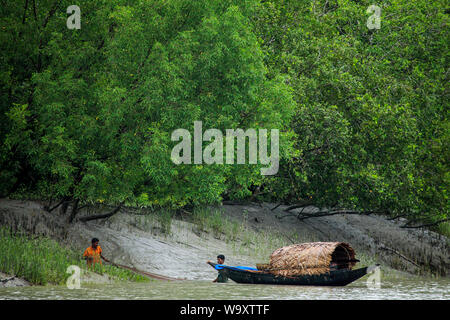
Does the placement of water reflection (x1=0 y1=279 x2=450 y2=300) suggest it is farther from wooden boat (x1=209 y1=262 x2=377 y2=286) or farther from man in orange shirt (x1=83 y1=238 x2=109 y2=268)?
man in orange shirt (x1=83 y1=238 x2=109 y2=268)

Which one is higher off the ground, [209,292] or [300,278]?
[300,278]

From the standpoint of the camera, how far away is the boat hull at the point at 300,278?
1958cm

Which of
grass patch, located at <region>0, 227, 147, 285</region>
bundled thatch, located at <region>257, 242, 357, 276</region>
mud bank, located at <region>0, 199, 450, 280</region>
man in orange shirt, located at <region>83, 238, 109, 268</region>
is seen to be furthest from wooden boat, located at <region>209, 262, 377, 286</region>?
man in orange shirt, located at <region>83, 238, 109, 268</region>

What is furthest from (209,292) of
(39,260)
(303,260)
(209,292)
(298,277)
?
(39,260)

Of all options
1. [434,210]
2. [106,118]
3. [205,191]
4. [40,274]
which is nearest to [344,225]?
[434,210]

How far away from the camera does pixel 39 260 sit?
18.5m

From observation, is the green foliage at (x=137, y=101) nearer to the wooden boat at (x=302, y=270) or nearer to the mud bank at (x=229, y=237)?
the mud bank at (x=229, y=237)

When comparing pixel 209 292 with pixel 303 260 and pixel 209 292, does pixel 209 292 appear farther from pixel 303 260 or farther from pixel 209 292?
pixel 303 260

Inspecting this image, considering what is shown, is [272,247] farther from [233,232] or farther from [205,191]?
[205,191]

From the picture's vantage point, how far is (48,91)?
20.5 m

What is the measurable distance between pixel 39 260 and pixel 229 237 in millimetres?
10298

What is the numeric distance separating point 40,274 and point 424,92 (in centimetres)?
1921

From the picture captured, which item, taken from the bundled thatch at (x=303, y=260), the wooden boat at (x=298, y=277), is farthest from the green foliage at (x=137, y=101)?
the bundled thatch at (x=303, y=260)

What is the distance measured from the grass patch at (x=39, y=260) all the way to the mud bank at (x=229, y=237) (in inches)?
47.1
